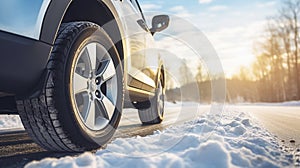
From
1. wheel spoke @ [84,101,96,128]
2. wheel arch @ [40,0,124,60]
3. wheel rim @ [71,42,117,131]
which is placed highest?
wheel arch @ [40,0,124,60]

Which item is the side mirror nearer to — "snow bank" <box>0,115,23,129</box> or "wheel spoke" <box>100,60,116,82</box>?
"wheel spoke" <box>100,60,116,82</box>

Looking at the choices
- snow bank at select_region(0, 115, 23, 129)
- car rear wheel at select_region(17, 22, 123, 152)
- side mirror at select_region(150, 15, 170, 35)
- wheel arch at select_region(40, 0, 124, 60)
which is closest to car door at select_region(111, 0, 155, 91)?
wheel arch at select_region(40, 0, 124, 60)

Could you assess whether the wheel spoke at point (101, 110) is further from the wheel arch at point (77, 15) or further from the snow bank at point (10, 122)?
the snow bank at point (10, 122)

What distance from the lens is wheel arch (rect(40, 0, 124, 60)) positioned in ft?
6.16

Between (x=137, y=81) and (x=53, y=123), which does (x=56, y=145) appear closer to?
(x=53, y=123)

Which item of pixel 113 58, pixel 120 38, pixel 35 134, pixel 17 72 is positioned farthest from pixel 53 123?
pixel 120 38

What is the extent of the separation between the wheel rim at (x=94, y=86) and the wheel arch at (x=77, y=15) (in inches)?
12.3

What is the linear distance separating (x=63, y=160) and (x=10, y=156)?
828 mm

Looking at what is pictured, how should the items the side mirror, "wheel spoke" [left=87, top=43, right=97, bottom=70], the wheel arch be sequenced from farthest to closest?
the side mirror < "wheel spoke" [left=87, top=43, right=97, bottom=70] < the wheel arch

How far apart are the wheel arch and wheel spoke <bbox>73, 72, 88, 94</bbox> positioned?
1.11 ft

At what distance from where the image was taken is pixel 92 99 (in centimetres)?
234

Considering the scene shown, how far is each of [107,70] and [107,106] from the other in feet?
1.01

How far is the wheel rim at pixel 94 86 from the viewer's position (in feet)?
7.26

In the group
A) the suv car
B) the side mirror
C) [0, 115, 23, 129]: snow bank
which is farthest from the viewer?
[0, 115, 23, 129]: snow bank
